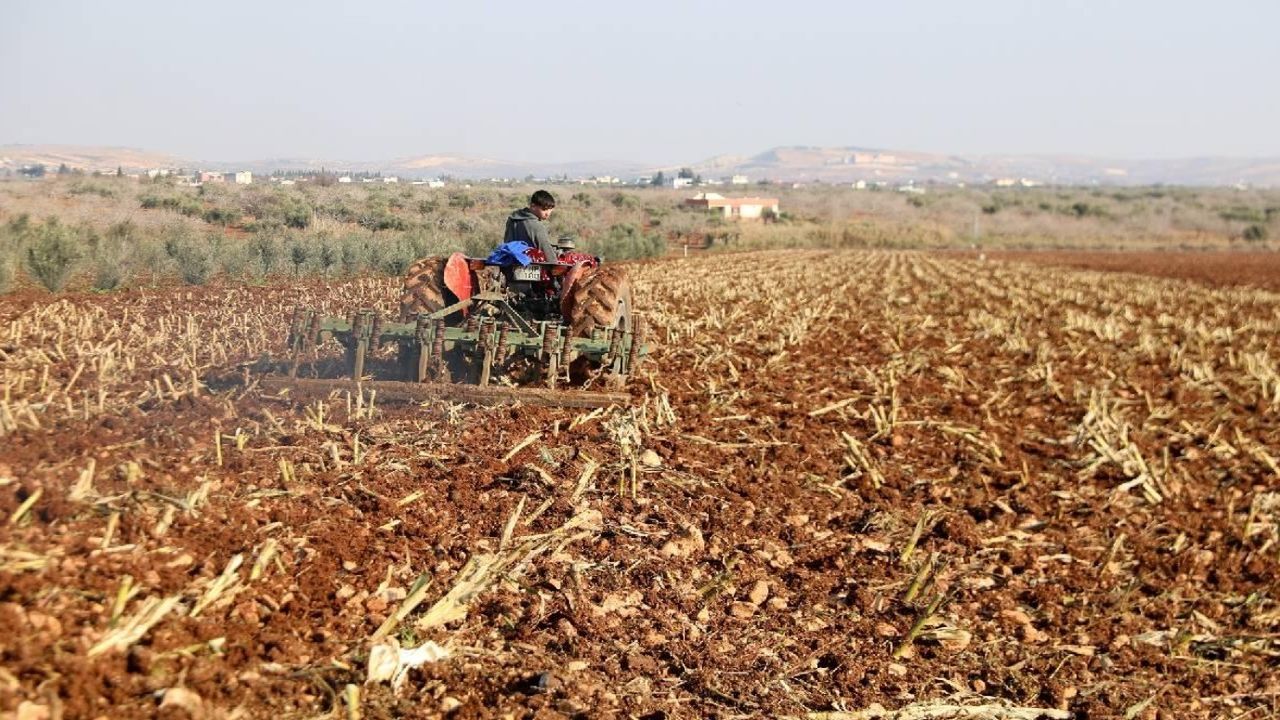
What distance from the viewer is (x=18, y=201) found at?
21.3m

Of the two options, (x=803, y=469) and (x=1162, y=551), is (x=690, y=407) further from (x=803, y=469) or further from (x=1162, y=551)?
(x=1162, y=551)

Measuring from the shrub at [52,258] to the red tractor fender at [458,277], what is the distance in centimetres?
870

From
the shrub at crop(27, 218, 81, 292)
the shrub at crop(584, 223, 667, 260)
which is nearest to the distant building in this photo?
the shrub at crop(584, 223, 667, 260)

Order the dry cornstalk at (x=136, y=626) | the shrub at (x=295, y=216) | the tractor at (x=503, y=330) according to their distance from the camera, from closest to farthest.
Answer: the dry cornstalk at (x=136, y=626)
the tractor at (x=503, y=330)
the shrub at (x=295, y=216)

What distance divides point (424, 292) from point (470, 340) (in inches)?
34.0

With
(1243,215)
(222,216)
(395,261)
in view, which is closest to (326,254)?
(395,261)

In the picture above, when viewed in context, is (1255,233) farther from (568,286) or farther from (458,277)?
(458,277)

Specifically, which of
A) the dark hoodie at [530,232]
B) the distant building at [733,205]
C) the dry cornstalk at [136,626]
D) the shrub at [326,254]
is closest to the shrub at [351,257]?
the shrub at [326,254]

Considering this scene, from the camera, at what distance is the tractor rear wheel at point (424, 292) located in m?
8.98

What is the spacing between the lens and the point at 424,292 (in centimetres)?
902

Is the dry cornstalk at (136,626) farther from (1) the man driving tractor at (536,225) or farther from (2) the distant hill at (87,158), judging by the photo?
(2) the distant hill at (87,158)

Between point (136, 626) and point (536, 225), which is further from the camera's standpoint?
point (536, 225)

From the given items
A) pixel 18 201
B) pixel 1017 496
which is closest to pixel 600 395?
pixel 1017 496

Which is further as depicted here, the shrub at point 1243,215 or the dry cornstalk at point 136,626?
the shrub at point 1243,215
